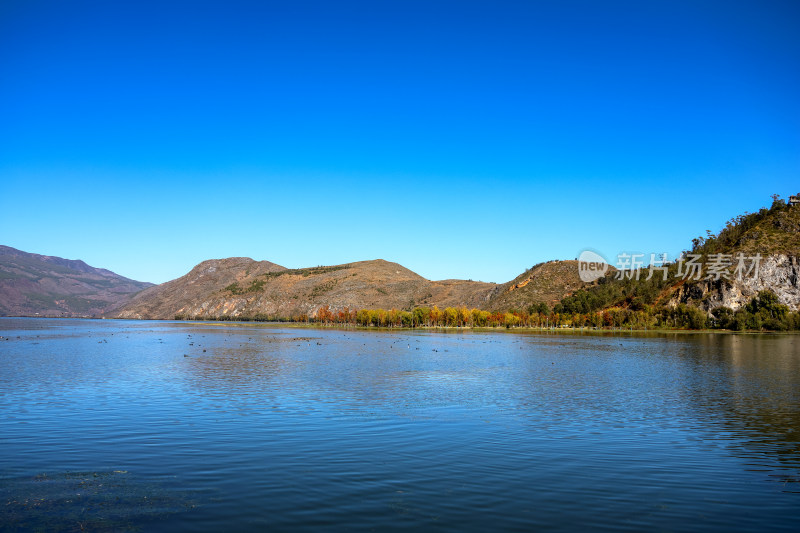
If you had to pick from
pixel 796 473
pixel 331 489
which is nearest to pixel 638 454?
pixel 796 473

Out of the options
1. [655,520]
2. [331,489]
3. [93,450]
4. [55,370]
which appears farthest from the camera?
[55,370]

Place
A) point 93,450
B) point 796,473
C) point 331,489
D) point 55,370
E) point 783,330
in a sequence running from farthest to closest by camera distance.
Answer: point 783,330
point 55,370
point 93,450
point 796,473
point 331,489

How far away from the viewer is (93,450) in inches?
789

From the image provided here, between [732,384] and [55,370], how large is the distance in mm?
60257

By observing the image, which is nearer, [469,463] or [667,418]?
[469,463]

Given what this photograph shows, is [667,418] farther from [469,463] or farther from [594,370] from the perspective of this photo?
[594,370]

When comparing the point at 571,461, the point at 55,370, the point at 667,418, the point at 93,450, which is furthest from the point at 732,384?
the point at 55,370

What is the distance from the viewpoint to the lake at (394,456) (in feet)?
43.9

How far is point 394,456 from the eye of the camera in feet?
63.4

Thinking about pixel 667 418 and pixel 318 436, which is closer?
pixel 318 436

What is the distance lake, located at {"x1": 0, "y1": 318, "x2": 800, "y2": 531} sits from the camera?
13.4 metres

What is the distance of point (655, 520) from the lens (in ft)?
43.3

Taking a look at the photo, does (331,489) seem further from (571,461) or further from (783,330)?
(783,330)

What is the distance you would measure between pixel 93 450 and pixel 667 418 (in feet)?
90.1
